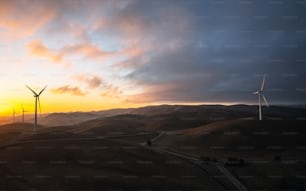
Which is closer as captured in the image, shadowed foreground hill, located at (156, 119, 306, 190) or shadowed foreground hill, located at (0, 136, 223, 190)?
shadowed foreground hill, located at (0, 136, 223, 190)

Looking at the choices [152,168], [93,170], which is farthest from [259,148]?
[93,170]

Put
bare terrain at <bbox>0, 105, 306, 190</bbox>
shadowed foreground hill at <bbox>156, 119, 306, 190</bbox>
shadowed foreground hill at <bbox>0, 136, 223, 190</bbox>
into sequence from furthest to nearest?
shadowed foreground hill at <bbox>156, 119, 306, 190</bbox> < bare terrain at <bbox>0, 105, 306, 190</bbox> < shadowed foreground hill at <bbox>0, 136, 223, 190</bbox>

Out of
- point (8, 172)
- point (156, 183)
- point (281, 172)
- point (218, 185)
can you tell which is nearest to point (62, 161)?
point (8, 172)

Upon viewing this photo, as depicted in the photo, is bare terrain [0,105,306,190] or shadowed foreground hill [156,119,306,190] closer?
bare terrain [0,105,306,190]

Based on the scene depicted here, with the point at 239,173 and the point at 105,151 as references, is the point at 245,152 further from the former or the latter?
the point at 105,151

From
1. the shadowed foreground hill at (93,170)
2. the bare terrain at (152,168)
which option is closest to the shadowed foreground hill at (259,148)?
the bare terrain at (152,168)

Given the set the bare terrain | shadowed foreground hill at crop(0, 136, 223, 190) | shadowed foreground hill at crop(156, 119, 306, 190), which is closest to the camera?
shadowed foreground hill at crop(0, 136, 223, 190)

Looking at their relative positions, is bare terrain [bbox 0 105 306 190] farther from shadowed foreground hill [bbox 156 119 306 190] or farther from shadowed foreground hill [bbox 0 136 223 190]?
shadowed foreground hill [bbox 156 119 306 190]

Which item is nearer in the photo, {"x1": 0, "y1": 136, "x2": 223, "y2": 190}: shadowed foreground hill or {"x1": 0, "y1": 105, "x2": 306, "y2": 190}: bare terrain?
{"x1": 0, "y1": 136, "x2": 223, "y2": 190}: shadowed foreground hill

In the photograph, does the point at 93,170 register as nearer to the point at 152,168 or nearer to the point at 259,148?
the point at 152,168

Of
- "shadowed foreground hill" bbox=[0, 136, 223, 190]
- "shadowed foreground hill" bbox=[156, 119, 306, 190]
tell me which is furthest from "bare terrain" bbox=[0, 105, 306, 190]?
"shadowed foreground hill" bbox=[156, 119, 306, 190]

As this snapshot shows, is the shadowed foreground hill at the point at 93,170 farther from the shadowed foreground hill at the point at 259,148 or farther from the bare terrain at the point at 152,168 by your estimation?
the shadowed foreground hill at the point at 259,148
